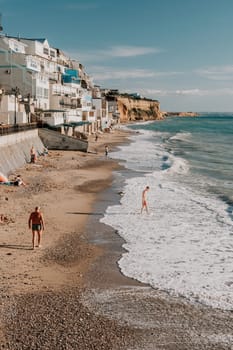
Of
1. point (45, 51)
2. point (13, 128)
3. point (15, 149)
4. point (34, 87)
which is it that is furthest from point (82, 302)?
point (45, 51)

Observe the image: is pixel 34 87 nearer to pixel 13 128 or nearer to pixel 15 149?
pixel 13 128

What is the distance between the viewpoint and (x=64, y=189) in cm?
2753

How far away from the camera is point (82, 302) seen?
38.6ft

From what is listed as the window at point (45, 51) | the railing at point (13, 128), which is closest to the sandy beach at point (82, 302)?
the railing at point (13, 128)

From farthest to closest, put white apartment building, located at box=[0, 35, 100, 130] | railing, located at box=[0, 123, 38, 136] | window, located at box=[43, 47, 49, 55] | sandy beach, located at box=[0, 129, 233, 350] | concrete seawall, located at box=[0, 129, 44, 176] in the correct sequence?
window, located at box=[43, 47, 49, 55], white apartment building, located at box=[0, 35, 100, 130], railing, located at box=[0, 123, 38, 136], concrete seawall, located at box=[0, 129, 44, 176], sandy beach, located at box=[0, 129, 233, 350]

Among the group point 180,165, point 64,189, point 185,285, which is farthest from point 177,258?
point 180,165

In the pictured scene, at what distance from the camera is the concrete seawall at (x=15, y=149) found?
30.4 meters

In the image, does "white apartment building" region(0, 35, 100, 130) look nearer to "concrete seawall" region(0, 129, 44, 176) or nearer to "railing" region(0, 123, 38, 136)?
"railing" region(0, 123, 38, 136)

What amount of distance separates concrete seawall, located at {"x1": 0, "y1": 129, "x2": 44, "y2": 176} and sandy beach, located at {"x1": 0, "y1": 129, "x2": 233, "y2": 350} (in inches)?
404

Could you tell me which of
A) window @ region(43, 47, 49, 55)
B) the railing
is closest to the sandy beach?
the railing

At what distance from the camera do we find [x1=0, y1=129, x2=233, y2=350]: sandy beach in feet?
32.4

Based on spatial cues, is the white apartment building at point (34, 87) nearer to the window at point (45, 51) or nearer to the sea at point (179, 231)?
the window at point (45, 51)

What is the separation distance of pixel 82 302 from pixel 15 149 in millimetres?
24262

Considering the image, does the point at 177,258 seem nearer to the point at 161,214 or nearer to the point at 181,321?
the point at 181,321
